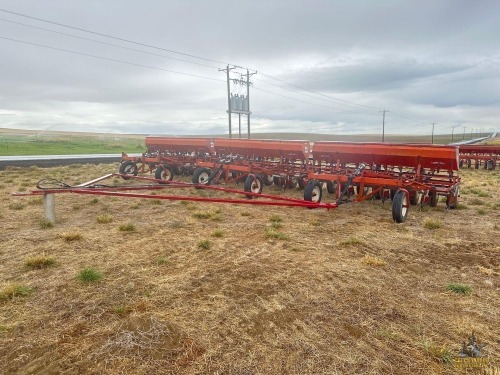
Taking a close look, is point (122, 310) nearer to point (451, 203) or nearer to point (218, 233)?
point (218, 233)

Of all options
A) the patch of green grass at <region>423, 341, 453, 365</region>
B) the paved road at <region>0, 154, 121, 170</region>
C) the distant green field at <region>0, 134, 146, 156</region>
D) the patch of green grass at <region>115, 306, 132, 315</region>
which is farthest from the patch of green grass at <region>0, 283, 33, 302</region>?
the distant green field at <region>0, 134, 146, 156</region>

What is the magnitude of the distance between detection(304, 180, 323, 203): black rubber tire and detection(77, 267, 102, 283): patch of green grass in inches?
270

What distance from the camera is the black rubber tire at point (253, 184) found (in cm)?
1261

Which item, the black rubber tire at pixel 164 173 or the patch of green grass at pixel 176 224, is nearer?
the patch of green grass at pixel 176 224

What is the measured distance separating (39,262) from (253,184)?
8039 mm

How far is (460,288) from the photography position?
17.7 feet

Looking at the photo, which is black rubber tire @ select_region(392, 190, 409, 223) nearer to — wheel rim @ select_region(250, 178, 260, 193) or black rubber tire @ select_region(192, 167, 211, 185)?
wheel rim @ select_region(250, 178, 260, 193)

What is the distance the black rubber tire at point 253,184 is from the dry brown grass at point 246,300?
348 cm

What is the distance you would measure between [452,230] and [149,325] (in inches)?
320

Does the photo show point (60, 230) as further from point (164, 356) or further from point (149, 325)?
point (164, 356)

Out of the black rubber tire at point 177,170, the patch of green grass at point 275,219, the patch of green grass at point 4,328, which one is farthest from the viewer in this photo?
the black rubber tire at point 177,170

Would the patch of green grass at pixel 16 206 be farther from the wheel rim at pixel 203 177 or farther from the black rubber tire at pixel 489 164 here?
the black rubber tire at pixel 489 164

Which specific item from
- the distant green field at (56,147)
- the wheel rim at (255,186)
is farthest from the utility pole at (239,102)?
the wheel rim at (255,186)

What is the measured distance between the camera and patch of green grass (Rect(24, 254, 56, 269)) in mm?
6027
